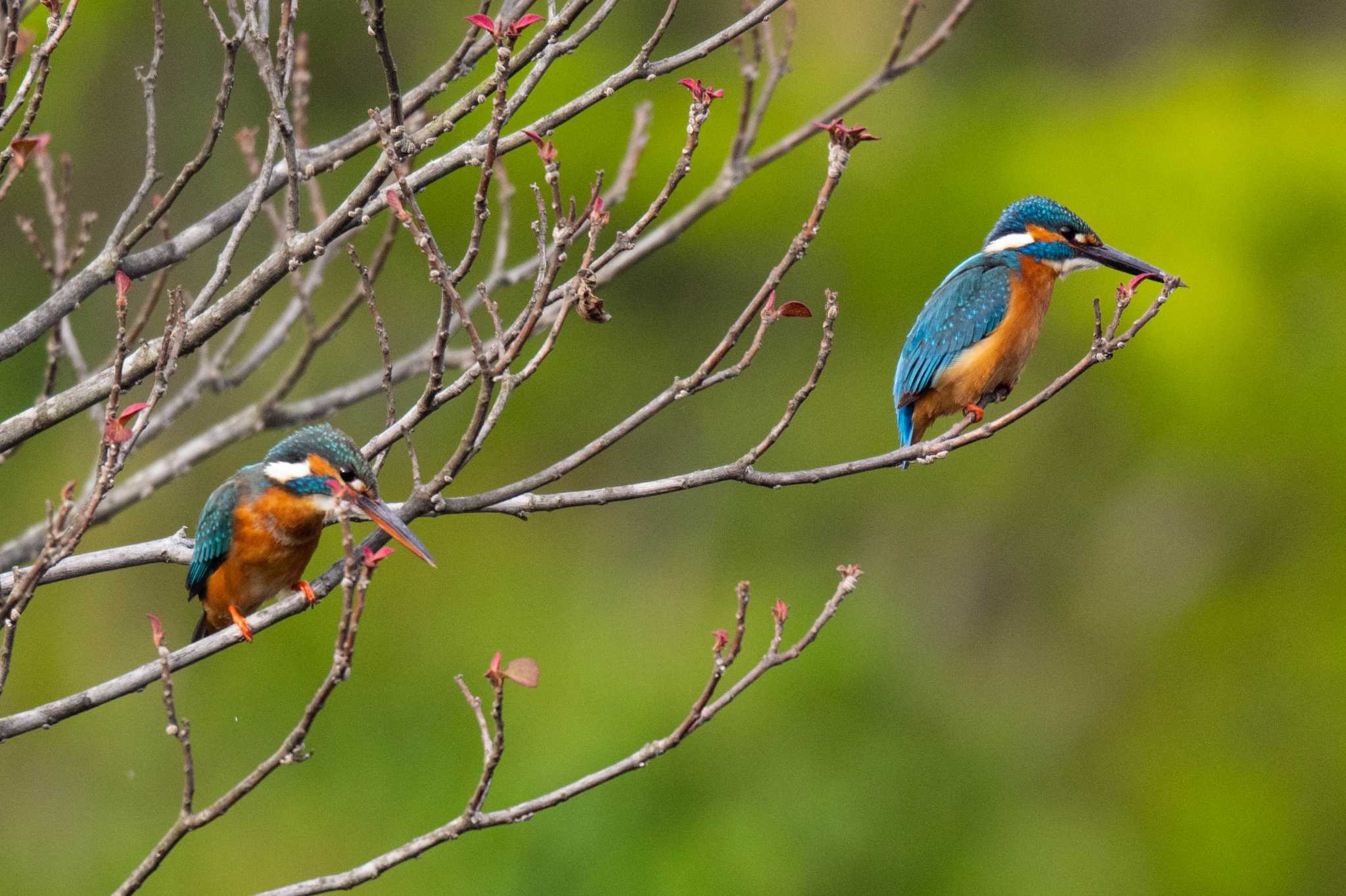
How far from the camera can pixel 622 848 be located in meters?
9.88

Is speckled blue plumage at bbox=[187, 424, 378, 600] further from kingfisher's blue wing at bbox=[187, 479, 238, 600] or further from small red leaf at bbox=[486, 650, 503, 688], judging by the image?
small red leaf at bbox=[486, 650, 503, 688]

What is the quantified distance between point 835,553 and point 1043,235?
10.2 m

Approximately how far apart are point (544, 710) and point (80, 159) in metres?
5.34

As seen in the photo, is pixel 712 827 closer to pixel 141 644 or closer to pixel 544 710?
pixel 544 710

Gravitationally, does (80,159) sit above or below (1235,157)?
above

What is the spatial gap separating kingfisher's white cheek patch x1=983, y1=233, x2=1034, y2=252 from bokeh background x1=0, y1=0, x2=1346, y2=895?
589cm

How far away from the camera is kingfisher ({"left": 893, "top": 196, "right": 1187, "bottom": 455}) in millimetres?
4301

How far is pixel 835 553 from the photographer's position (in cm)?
1452

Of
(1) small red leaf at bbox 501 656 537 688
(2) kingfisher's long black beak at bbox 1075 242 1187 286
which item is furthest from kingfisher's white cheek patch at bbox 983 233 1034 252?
(1) small red leaf at bbox 501 656 537 688

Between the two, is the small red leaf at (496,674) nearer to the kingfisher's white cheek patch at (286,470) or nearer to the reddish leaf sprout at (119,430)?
the reddish leaf sprout at (119,430)

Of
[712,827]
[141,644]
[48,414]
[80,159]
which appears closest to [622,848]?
[712,827]

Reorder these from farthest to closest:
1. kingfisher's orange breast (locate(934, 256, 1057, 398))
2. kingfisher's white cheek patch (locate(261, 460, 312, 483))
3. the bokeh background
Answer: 1. the bokeh background
2. kingfisher's orange breast (locate(934, 256, 1057, 398))
3. kingfisher's white cheek patch (locate(261, 460, 312, 483))

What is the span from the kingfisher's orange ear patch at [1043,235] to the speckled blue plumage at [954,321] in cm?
8

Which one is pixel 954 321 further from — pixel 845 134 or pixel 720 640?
pixel 845 134
